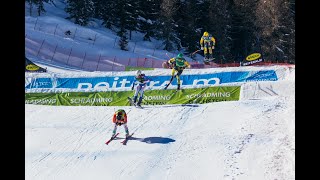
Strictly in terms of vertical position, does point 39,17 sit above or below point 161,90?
above

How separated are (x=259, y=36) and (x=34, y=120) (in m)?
26.4

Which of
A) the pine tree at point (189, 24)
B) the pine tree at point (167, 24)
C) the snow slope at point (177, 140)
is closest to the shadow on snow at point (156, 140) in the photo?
the snow slope at point (177, 140)

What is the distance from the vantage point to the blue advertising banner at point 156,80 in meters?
20.2

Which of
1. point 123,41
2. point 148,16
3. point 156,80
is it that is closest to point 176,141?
point 156,80

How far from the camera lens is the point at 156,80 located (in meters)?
20.7

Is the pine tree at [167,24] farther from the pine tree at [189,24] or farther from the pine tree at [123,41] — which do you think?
the pine tree at [123,41]

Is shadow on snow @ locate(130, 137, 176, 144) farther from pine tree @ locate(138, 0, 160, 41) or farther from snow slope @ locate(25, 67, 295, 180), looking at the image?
pine tree @ locate(138, 0, 160, 41)

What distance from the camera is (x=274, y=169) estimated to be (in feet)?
37.2

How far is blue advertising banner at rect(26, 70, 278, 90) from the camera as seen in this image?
20203 mm
